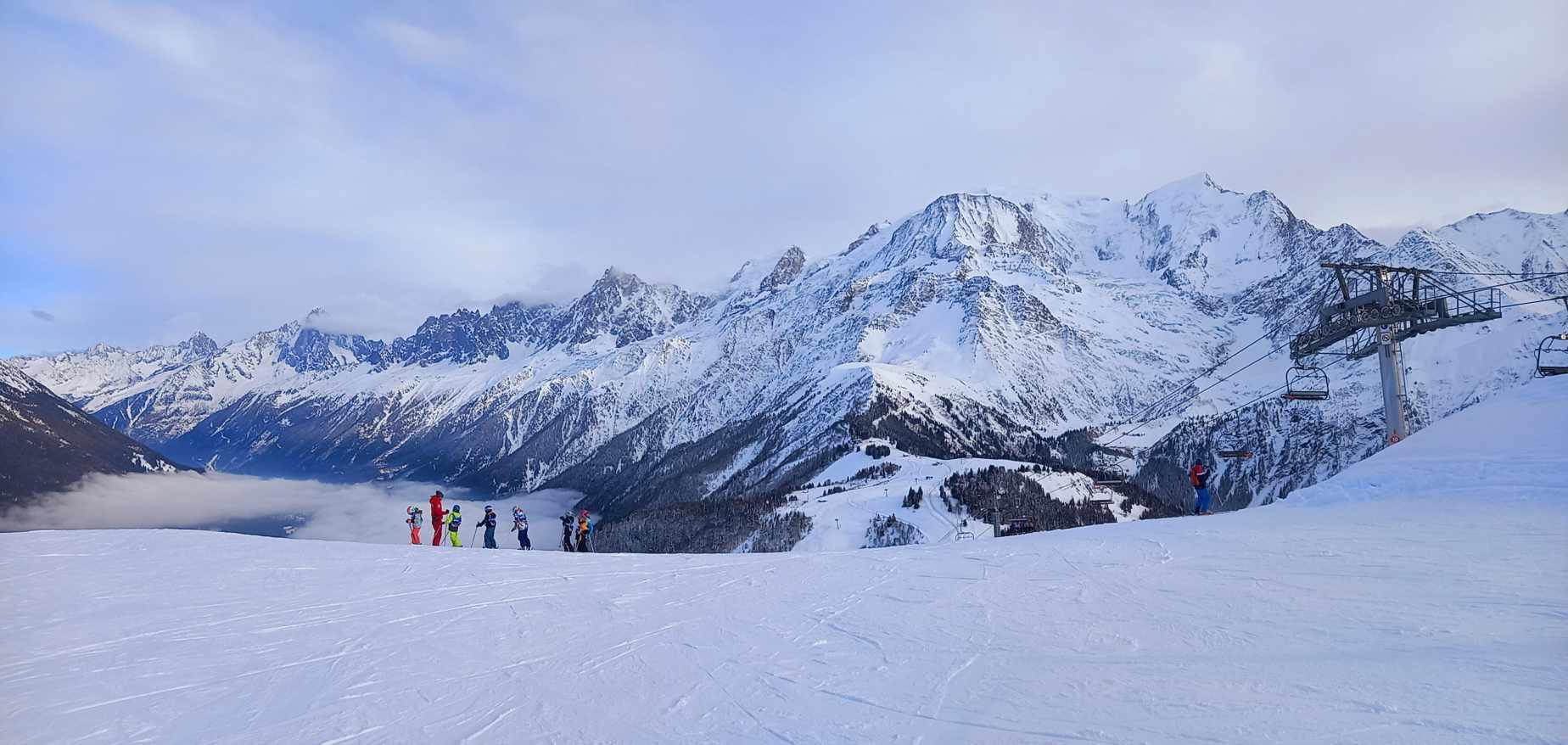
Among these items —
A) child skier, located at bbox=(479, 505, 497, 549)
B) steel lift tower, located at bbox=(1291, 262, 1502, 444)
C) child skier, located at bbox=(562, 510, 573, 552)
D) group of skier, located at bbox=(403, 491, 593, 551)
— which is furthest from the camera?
child skier, located at bbox=(562, 510, 573, 552)

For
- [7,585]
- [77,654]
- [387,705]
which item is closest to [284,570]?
[7,585]

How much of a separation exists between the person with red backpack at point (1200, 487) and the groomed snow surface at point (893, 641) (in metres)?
7.14

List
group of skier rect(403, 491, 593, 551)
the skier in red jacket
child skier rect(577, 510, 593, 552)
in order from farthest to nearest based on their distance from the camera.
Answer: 1. child skier rect(577, 510, 593, 552)
2. group of skier rect(403, 491, 593, 551)
3. the skier in red jacket

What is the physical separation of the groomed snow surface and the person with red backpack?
7143 millimetres

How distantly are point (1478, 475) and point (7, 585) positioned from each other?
109 feet

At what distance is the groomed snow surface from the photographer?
8445 mm

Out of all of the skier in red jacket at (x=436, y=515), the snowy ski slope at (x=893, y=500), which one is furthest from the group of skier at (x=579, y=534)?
the snowy ski slope at (x=893, y=500)

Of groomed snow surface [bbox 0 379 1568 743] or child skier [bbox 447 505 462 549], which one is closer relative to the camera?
groomed snow surface [bbox 0 379 1568 743]

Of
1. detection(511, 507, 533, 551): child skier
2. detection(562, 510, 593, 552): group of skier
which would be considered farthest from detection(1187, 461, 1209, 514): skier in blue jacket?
detection(511, 507, 533, 551): child skier

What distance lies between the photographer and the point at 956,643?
1134cm

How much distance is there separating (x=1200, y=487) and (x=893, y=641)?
20486 millimetres

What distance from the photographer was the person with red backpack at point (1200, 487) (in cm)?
2753

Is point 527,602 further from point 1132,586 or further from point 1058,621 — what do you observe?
point 1132,586

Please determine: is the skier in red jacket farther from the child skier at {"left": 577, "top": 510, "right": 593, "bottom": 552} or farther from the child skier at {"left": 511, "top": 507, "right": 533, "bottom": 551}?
the child skier at {"left": 577, "top": 510, "right": 593, "bottom": 552}
